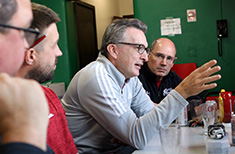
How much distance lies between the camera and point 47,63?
1312mm

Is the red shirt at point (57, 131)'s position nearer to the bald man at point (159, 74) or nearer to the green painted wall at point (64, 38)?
the bald man at point (159, 74)

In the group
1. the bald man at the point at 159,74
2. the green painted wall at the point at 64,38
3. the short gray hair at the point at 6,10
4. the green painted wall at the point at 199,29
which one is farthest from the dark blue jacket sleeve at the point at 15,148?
the green painted wall at the point at 64,38

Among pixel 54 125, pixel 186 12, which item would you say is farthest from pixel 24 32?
pixel 186 12

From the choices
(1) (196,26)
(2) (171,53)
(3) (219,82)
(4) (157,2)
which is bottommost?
(3) (219,82)

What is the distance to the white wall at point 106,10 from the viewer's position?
6.82 meters

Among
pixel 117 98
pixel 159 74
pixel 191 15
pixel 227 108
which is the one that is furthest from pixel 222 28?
pixel 117 98

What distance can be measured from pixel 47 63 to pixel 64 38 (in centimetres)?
395

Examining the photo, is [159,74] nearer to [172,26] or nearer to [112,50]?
[112,50]

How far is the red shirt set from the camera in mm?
1327

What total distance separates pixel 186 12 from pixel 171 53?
1.75 m

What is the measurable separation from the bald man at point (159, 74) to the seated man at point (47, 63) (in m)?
1.37

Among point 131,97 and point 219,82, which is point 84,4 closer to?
point 219,82

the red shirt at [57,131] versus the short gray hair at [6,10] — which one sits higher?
the short gray hair at [6,10]

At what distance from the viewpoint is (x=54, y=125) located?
1361 millimetres
